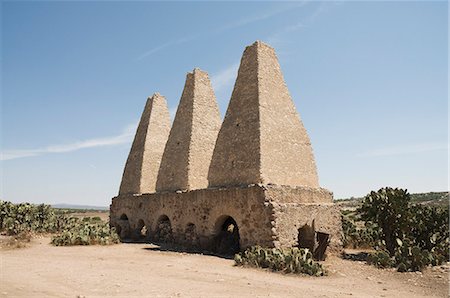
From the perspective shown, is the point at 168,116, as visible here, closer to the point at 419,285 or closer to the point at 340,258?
the point at 340,258

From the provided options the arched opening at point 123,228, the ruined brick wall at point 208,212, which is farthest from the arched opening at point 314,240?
the arched opening at point 123,228

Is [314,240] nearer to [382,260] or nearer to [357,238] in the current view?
[382,260]

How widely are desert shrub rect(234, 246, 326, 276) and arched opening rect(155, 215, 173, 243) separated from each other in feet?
23.2

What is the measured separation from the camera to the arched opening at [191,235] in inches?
629

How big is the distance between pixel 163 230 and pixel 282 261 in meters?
9.38

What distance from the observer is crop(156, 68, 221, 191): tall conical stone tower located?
62.6ft

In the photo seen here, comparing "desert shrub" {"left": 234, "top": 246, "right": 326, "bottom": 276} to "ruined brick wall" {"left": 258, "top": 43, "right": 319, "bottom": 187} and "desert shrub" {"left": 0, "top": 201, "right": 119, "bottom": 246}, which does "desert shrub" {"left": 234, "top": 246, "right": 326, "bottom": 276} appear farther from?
"desert shrub" {"left": 0, "top": 201, "right": 119, "bottom": 246}

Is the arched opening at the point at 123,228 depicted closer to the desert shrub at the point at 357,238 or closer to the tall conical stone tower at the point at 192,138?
the tall conical stone tower at the point at 192,138

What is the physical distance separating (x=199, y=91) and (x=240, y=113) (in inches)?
211

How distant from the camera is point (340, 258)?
14062 millimetres

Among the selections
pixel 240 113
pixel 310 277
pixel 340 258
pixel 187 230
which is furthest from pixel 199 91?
pixel 310 277

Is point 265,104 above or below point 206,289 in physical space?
above

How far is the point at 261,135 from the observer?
48.0 ft

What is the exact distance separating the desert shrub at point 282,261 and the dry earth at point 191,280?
36 cm
